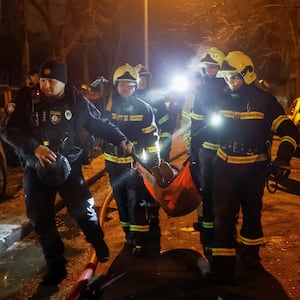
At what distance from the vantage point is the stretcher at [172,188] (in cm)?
505

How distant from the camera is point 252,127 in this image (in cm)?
454

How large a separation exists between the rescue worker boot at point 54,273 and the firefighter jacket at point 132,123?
4.62 feet

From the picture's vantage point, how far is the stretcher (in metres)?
5.05

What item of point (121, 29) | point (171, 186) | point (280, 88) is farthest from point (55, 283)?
point (280, 88)

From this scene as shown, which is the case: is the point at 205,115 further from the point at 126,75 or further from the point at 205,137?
the point at 126,75

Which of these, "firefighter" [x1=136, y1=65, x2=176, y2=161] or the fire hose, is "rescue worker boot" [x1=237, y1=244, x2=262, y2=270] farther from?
"firefighter" [x1=136, y1=65, x2=176, y2=161]

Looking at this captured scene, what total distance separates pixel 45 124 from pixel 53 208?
802 millimetres

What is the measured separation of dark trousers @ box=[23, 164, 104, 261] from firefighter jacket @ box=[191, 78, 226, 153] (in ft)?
4.98

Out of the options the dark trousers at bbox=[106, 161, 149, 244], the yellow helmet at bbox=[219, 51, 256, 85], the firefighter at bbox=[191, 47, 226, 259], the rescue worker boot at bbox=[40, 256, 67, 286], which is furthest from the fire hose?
the yellow helmet at bbox=[219, 51, 256, 85]

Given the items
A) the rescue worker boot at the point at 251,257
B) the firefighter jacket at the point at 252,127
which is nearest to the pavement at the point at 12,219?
the rescue worker boot at the point at 251,257

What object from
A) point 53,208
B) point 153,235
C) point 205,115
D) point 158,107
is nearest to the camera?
point 53,208

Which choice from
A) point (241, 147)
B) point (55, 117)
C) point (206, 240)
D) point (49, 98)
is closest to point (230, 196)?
point (241, 147)

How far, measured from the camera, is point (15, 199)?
25.8 ft

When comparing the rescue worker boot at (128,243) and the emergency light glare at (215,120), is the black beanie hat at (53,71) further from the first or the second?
the rescue worker boot at (128,243)
